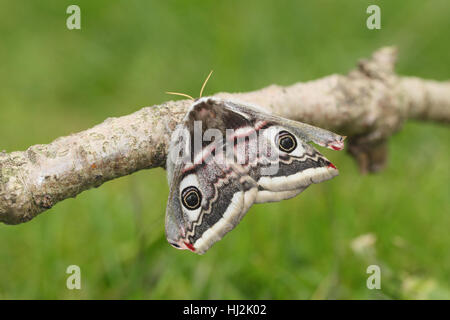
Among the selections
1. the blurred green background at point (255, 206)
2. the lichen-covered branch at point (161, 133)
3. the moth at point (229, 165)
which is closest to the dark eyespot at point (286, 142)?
the moth at point (229, 165)

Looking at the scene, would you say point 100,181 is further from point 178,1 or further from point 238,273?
point 178,1

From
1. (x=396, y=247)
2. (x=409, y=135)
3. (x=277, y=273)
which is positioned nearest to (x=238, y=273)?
(x=277, y=273)

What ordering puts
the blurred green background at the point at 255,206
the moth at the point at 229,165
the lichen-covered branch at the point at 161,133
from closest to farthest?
1. the lichen-covered branch at the point at 161,133
2. the moth at the point at 229,165
3. the blurred green background at the point at 255,206

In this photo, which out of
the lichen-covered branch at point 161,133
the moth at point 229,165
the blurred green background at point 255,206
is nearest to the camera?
the lichen-covered branch at point 161,133

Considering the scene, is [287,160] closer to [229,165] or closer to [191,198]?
[229,165]

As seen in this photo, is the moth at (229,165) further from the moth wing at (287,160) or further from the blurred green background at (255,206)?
the blurred green background at (255,206)

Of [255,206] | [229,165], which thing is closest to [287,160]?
[229,165]
